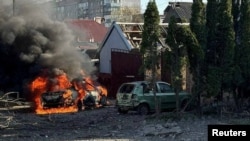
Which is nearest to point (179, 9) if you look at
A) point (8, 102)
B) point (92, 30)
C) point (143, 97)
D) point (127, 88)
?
point (92, 30)

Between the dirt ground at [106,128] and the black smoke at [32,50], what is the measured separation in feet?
23.4

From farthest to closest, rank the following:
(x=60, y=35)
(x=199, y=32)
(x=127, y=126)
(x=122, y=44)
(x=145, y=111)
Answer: (x=122, y=44) < (x=60, y=35) < (x=145, y=111) < (x=199, y=32) < (x=127, y=126)

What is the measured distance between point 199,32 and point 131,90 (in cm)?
449

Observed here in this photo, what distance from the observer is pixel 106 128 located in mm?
17047

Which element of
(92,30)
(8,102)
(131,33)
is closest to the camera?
(8,102)

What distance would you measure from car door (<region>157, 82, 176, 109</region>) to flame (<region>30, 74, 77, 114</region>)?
212 inches

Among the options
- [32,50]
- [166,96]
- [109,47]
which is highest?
[109,47]

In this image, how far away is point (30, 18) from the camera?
3197 centimetres

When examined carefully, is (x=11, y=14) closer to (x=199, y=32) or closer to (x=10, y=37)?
(x=10, y=37)

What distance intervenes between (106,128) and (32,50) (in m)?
13.6

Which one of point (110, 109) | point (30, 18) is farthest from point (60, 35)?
point (110, 109)

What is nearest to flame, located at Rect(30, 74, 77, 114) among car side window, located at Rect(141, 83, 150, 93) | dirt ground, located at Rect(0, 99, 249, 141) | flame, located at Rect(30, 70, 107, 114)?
flame, located at Rect(30, 70, 107, 114)

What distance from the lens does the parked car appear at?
2119cm

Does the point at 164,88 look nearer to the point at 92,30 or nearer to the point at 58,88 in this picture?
the point at 58,88
